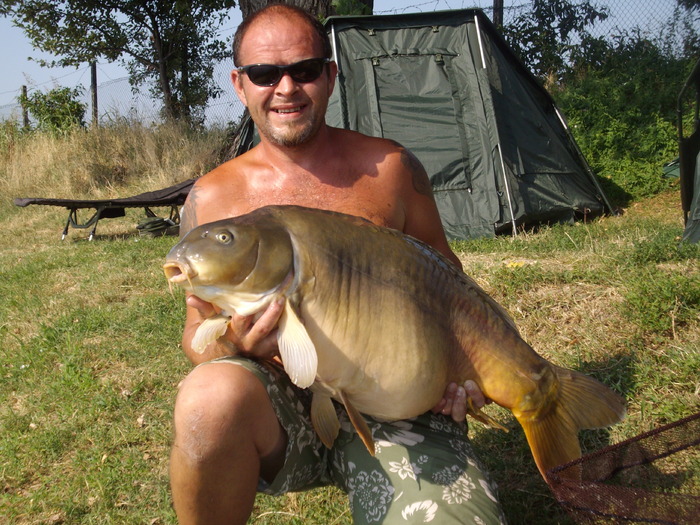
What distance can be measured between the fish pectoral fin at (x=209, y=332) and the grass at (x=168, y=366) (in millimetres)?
1124

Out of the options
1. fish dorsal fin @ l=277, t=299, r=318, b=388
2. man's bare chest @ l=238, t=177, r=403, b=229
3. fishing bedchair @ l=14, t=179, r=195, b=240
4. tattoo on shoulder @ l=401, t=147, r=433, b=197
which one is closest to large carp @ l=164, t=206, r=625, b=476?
fish dorsal fin @ l=277, t=299, r=318, b=388

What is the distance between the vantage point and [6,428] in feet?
10.9

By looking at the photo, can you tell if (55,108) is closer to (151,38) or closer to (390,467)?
(151,38)

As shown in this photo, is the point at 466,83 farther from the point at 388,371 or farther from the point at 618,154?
the point at 388,371

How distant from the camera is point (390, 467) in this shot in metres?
1.94

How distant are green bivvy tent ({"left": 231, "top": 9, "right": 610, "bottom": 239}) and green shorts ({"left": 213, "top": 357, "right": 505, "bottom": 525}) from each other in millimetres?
4639

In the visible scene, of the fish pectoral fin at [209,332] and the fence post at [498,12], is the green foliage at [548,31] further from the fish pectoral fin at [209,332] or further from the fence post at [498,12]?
the fish pectoral fin at [209,332]

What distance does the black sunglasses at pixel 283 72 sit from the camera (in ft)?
7.52

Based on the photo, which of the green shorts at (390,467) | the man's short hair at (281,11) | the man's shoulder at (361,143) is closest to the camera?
the green shorts at (390,467)

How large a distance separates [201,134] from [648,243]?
1056 centimetres

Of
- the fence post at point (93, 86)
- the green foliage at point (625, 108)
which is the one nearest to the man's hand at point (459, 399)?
the green foliage at point (625, 108)

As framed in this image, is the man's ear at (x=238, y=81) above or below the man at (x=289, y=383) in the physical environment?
above

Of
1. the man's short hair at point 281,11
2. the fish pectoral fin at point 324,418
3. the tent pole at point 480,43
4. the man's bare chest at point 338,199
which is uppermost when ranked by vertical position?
the tent pole at point 480,43

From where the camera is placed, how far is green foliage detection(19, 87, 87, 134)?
14172 mm
